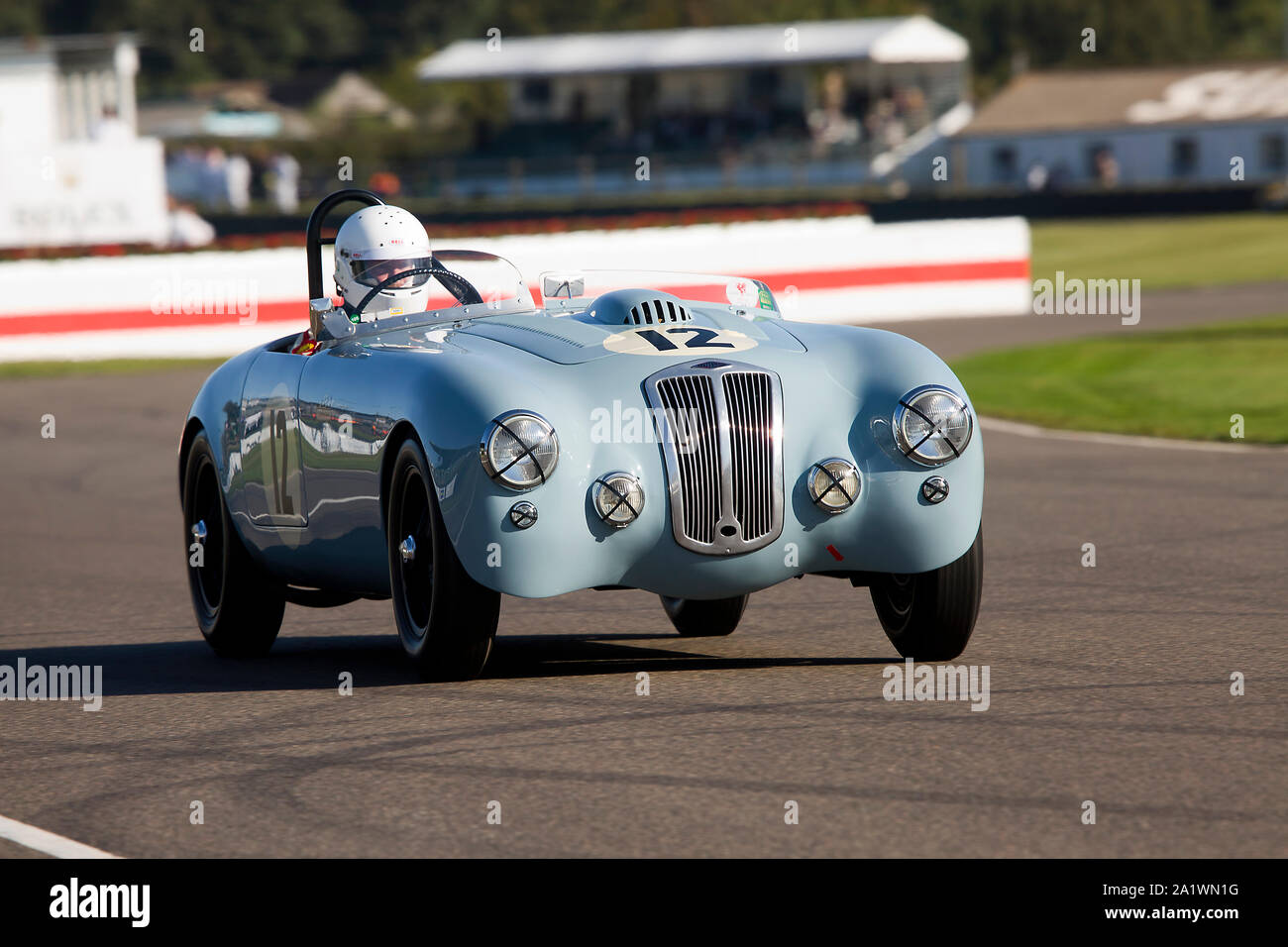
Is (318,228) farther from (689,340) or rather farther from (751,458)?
(751,458)

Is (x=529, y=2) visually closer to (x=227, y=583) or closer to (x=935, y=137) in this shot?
(x=935, y=137)

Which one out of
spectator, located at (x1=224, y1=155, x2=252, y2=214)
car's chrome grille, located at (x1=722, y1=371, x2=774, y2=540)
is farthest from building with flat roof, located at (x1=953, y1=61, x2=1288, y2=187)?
car's chrome grille, located at (x1=722, y1=371, x2=774, y2=540)

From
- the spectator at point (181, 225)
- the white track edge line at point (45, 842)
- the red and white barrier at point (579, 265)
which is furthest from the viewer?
the spectator at point (181, 225)

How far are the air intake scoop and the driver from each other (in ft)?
3.93

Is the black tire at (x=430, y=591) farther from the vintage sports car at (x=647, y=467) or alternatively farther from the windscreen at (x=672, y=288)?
the windscreen at (x=672, y=288)

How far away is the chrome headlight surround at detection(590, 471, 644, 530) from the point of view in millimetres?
6707

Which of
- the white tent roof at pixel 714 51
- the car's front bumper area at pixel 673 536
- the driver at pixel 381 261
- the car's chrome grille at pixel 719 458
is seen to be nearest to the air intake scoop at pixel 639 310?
the car's chrome grille at pixel 719 458

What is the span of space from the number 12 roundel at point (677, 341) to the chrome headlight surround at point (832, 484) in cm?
46

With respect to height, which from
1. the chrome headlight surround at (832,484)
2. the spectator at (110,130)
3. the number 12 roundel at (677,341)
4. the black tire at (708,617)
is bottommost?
the black tire at (708,617)

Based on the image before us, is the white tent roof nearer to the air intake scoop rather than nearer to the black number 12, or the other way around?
the air intake scoop

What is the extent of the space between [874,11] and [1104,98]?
40.6 meters

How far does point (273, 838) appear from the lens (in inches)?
207

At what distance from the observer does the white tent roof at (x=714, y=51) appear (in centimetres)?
8106
